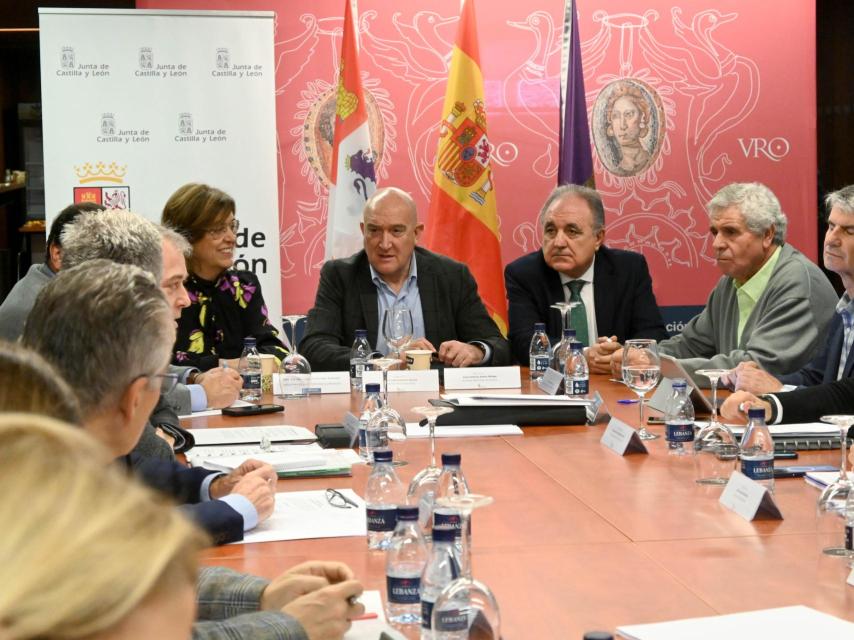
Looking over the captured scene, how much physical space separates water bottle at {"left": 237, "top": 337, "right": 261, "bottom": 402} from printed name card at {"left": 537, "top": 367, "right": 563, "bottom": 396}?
1009 mm

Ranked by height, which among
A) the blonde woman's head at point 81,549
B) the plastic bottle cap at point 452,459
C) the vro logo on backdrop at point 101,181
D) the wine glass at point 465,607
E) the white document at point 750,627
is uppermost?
the vro logo on backdrop at point 101,181

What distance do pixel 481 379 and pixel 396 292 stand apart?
1.01 m

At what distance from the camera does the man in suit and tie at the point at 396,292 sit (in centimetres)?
505

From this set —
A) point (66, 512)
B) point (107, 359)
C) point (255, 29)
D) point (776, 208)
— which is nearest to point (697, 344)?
point (776, 208)

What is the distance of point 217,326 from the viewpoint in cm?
514

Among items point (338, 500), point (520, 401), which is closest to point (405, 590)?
point (338, 500)

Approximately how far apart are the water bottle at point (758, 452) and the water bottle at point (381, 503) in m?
0.78

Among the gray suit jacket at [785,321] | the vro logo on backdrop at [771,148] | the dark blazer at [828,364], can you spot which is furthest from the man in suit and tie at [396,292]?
the vro logo on backdrop at [771,148]

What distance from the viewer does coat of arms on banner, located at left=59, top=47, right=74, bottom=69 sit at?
19.9ft

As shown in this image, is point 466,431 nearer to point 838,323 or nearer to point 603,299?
point 838,323

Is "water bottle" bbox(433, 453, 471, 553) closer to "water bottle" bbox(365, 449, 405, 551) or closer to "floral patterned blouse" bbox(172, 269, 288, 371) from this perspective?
"water bottle" bbox(365, 449, 405, 551)

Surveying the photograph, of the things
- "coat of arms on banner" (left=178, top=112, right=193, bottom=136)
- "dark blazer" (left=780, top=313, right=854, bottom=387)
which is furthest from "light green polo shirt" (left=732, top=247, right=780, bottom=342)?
"coat of arms on banner" (left=178, top=112, right=193, bottom=136)

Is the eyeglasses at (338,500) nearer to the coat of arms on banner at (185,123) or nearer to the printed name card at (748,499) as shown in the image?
the printed name card at (748,499)

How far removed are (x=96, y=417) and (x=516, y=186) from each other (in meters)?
5.11
